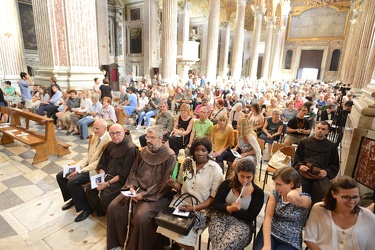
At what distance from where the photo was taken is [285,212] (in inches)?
77.4

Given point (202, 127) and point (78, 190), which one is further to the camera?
point (202, 127)

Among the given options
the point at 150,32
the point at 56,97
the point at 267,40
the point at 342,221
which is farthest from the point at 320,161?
the point at 267,40

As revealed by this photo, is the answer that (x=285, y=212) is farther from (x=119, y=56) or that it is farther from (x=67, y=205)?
(x=119, y=56)

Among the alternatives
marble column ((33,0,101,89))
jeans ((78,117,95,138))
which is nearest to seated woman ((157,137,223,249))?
jeans ((78,117,95,138))

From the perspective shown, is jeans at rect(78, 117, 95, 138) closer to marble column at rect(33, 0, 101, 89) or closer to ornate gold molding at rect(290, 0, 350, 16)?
marble column at rect(33, 0, 101, 89)

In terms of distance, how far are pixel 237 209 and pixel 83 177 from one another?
6.92ft

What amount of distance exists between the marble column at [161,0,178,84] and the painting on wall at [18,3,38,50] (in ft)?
30.5

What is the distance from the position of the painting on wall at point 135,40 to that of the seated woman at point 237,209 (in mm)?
18038

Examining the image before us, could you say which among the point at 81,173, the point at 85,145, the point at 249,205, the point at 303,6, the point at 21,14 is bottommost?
the point at 85,145

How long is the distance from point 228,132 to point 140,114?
4.44m

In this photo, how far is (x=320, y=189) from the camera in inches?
107

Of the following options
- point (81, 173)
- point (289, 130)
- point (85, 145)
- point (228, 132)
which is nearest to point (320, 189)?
point (228, 132)

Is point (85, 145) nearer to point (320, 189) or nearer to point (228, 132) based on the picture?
point (228, 132)

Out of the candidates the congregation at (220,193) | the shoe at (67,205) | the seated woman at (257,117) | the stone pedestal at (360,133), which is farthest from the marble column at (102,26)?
the stone pedestal at (360,133)
